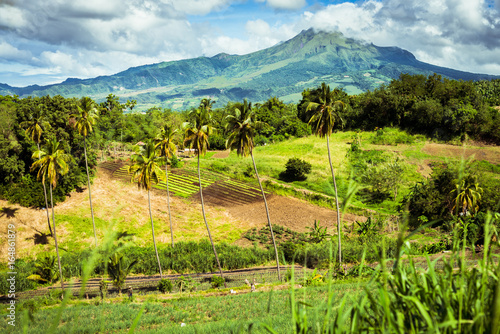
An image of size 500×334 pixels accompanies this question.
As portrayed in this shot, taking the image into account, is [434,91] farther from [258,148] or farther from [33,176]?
[33,176]

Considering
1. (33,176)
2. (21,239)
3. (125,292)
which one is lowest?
(125,292)

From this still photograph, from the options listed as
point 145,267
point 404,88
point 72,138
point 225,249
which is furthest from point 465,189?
point 404,88

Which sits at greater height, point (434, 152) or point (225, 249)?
point (434, 152)

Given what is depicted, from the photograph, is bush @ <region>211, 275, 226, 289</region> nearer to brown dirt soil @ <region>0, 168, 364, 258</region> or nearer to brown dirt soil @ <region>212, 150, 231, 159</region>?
brown dirt soil @ <region>0, 168, 364, 258</region>

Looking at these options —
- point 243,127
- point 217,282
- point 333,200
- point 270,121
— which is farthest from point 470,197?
point 270,121

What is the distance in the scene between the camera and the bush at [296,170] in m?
47.8

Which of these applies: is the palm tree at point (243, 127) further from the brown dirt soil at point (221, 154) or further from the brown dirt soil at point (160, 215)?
the brown dirt soil at point (221, 154)

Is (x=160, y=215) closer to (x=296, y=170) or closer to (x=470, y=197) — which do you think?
(x=296, y=170)

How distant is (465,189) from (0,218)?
41988mm

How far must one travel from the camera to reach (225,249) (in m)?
30.1

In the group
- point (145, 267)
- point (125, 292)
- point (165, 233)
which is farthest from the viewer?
point (165, 233)

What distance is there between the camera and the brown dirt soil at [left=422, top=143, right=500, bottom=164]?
49.3 metres

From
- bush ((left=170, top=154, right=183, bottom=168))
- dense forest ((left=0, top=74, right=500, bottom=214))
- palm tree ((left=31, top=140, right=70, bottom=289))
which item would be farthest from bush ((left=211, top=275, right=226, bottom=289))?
bush ((left=170, top=154, right=183, bottom=168))

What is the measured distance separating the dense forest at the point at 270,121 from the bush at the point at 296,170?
7995mm
